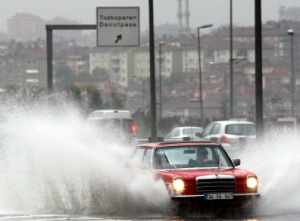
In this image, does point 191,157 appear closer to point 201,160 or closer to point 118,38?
point 201,160

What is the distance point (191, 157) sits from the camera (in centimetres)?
1848

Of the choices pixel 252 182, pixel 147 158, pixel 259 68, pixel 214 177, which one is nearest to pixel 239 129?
pixel 259 68

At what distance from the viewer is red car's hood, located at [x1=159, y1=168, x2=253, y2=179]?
56.3 feet

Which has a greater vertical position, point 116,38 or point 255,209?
point 116,38

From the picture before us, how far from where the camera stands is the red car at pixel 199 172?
55.7 feet

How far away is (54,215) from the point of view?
57.1 feet

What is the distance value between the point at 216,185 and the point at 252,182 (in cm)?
63

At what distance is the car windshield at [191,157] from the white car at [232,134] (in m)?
20.2

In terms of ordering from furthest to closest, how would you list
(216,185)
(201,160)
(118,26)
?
(118,26) < (201,160) < (216,185)

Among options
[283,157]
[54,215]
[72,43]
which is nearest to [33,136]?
[54,215]

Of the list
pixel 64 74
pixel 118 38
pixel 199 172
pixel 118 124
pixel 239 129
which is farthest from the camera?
pixel 64 74

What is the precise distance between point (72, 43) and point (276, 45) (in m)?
34.9

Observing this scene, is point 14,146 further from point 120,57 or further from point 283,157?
point 120,57

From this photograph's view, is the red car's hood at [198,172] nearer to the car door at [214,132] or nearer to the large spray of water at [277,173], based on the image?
the large spray of water at [277,173]
